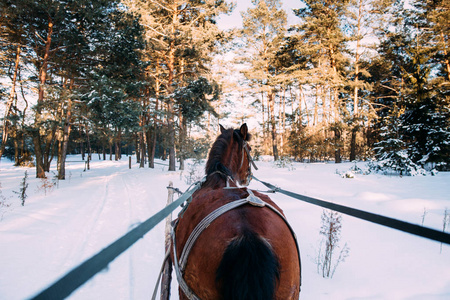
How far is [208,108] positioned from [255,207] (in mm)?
14991

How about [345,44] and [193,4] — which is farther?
[345,44]

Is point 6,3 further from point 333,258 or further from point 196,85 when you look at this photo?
point 333,258

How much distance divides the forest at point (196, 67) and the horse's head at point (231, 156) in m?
10.1

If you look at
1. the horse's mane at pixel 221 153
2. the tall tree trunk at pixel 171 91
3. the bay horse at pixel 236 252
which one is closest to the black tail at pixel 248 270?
the bay horse at pixel 236 252

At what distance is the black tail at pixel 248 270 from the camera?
996mm

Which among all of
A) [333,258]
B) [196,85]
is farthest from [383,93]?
[333,258]

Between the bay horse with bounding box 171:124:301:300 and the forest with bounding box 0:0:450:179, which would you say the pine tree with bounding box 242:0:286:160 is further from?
the bay horse with bounding box 171:124:301:300

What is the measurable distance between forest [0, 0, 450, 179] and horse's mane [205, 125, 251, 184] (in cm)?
1011

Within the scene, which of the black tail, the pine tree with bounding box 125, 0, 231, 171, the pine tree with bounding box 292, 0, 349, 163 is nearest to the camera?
the black tail

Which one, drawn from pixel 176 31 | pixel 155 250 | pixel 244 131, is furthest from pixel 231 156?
pixel 176 31

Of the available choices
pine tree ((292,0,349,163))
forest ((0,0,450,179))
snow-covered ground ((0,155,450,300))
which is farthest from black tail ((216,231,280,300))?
pine tree ((292,0,349,163))

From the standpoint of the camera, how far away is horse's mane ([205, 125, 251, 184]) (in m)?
2.41

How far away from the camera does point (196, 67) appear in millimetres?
16953

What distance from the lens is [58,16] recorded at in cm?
1007
